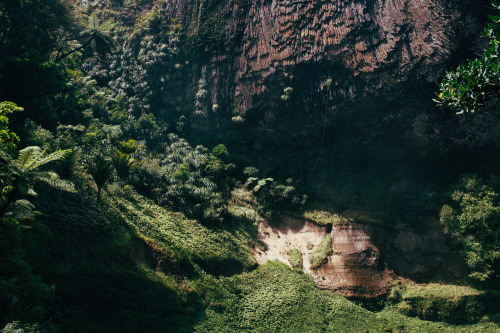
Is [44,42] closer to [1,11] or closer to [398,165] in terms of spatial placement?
[1,11]

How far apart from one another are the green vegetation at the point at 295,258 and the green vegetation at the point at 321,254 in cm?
78

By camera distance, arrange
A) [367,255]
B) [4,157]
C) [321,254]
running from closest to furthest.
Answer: [4,157], [367,255], [321,254]

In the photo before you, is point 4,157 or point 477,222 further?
point 477,222

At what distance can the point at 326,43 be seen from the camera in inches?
835

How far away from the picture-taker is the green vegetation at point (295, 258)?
1825 cm

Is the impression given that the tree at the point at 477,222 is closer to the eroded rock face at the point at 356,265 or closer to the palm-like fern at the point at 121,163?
the eroded rock face at the point at 356,265

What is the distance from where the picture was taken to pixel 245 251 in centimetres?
1714

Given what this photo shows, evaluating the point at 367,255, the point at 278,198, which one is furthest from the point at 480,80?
the point at 278,198

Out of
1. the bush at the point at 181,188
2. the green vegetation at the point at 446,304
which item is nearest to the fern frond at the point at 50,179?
the bush at the point at 181,188

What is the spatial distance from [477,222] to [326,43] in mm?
15348

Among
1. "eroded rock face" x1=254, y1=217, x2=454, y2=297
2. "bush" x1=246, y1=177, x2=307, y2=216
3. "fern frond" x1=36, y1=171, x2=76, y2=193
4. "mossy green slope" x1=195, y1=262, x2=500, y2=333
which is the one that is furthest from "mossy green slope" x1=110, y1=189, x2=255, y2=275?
"bush" x1=246, y1=177, x2=307, y2=216

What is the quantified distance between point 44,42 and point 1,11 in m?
4.57

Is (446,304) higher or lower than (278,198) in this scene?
lower

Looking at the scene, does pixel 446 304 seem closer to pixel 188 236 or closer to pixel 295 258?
pixel 295 258
